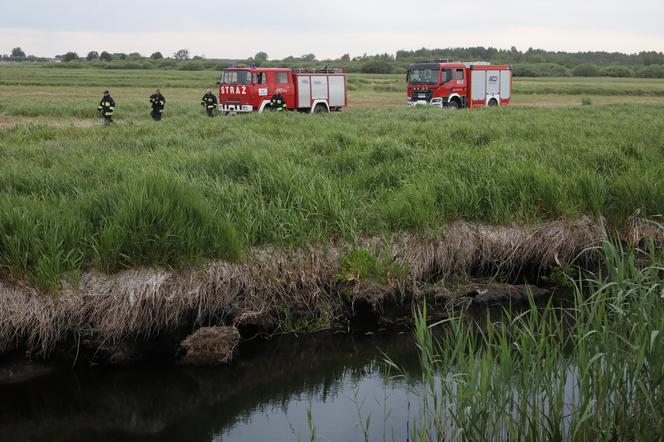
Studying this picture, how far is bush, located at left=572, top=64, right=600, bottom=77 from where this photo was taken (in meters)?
74.4

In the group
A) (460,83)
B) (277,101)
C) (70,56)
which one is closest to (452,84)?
(460,83)

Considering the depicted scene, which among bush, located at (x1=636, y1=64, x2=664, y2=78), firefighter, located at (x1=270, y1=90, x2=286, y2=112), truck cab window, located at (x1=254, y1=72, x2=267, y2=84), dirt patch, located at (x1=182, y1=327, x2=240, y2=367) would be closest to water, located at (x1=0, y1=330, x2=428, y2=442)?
dirt patch, located at (x1=182, y1=327, x2=240, y2=367)

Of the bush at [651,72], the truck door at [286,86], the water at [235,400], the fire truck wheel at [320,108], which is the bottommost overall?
the water at [235,400]

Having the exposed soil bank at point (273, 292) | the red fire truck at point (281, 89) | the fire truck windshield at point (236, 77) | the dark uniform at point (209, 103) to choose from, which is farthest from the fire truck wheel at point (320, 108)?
the exposed soil bank at point (273, 292)

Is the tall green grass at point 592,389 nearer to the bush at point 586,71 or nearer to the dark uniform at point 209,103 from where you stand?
the dark uniform at point 209,103

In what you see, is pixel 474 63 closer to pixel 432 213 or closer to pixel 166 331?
pixel 432 213

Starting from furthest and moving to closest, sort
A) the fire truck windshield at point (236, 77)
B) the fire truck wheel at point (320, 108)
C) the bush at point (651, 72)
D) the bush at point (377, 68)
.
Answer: the bush at point (377, 68), the bush at point (651, 72), the fire truck wheel at point (320, 108), the fire truck windshield at point (236, 77)

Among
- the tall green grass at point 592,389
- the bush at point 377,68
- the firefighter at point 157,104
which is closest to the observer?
the tall green grass at point 592,389

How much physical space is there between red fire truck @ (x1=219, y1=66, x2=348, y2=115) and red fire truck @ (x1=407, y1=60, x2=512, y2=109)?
287 cm

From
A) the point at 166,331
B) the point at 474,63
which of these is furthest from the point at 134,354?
the point at 474,63

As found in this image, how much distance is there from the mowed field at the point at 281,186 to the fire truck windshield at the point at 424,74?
13.1 metres

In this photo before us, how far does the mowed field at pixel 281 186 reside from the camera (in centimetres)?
717

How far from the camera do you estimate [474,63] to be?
97.0 ft

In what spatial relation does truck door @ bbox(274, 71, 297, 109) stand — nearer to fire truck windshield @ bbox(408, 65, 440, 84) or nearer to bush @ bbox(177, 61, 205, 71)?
fire truck windshield @ bbox(408, 65, 440, 84)
